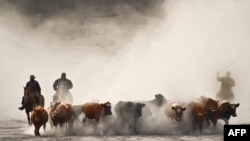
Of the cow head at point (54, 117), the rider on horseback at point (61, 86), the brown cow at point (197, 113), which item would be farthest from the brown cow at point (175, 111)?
the rider on horseback at point (61, 86)

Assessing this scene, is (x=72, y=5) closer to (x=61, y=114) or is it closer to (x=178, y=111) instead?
(x=61, y=114)

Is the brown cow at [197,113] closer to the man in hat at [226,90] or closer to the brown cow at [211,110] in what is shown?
the brown cow at [211,110]

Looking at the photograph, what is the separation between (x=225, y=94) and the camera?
19125 millimetres

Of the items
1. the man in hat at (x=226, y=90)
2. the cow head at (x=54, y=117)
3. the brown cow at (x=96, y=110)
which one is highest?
the man in hat at (x=226, y=90)

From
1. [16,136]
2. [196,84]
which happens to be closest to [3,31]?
[196,84]

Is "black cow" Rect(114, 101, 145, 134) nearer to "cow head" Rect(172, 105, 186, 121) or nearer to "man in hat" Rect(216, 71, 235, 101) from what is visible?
"cow head" Rect(172, 105, 186, 121)

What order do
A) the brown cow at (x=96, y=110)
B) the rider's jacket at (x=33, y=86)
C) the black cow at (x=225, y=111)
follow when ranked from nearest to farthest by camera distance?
1. the brown cow at (x=96, y=110)
2. the black cow at (x=225, y=111)
3. the rider's jacket at (x=33, y=86)

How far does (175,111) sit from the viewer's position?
50.7 ft

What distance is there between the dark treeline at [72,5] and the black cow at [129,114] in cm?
3784

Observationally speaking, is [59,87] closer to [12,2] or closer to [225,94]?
[225,94]

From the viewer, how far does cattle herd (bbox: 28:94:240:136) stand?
15.2 meters

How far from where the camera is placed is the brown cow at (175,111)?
15374 mm

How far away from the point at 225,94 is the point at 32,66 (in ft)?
78.6

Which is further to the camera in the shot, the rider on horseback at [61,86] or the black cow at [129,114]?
the rider on horseback at [61,86]
